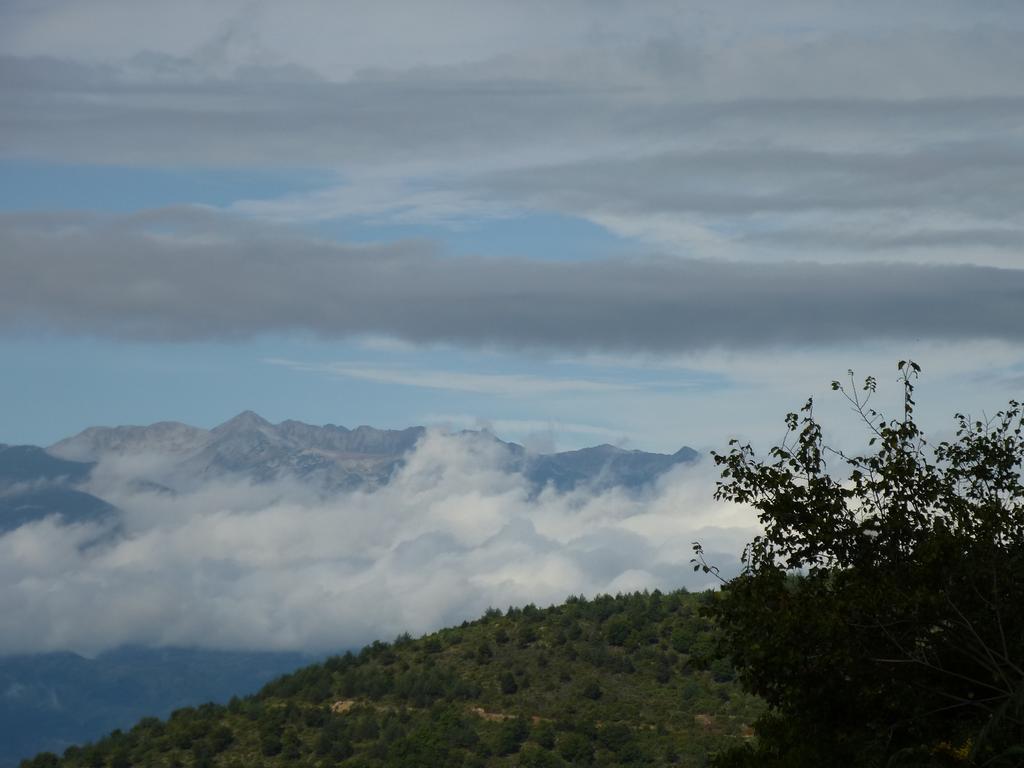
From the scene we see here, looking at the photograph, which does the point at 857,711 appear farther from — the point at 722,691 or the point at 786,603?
the point at 722,691

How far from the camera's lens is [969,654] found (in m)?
25.2

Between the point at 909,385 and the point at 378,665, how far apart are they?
73.8 meters

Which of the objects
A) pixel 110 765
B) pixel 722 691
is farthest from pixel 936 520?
pixel 110 765

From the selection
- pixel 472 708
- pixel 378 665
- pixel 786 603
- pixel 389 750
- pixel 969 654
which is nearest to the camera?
pixel 969 654

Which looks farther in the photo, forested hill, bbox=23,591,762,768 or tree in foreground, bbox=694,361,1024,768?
forested hill, bbox=23,591,762,768

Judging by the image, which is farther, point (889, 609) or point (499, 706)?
point (499, 706)

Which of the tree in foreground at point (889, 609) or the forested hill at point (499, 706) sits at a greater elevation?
the tree in foreground at point (889, 609)

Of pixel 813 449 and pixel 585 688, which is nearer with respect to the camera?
pixel 813 449

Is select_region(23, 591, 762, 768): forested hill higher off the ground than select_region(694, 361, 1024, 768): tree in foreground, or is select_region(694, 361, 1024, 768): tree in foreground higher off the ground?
select_region(694, 361, 1024, 768): tree in foreground

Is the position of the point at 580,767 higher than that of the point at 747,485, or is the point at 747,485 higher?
the point at 747,485

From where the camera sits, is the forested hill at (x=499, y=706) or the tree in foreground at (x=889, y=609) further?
the forested hill at (x=499, y=706)

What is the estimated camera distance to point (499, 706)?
81.9 meters

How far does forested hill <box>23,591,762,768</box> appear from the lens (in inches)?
2918

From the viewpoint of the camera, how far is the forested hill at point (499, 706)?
7412cm
